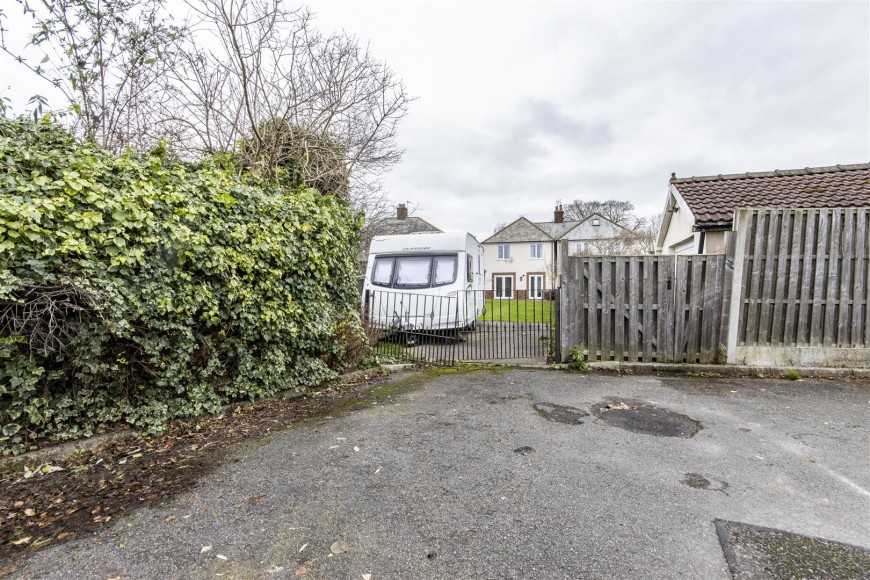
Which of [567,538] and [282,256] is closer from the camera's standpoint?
[567,538]

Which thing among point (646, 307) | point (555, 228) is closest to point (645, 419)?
point (646, 307)

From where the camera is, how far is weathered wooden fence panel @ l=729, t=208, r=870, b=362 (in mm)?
5938

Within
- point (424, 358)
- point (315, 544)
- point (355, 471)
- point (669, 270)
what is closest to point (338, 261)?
point (424, 358)

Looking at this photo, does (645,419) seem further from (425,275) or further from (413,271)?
(413,271)

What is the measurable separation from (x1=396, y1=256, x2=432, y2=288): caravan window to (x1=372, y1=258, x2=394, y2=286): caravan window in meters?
0.26

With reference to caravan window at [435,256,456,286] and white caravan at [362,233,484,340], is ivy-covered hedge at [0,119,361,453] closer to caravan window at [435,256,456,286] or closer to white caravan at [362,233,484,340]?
white caravan at [362,233,484,340]

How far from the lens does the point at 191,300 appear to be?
3.88m

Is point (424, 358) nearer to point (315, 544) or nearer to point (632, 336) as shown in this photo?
point (632, 336)

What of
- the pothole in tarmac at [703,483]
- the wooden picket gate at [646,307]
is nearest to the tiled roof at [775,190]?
the wooden picket gate at [646,307]

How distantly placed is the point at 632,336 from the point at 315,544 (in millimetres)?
5880

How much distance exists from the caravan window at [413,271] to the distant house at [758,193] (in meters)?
6.09

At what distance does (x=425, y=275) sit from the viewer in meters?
10.4

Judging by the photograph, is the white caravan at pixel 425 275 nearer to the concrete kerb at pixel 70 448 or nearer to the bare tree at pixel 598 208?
the concrete kerb at pixel 70 448

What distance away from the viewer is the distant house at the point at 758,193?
7070mm
